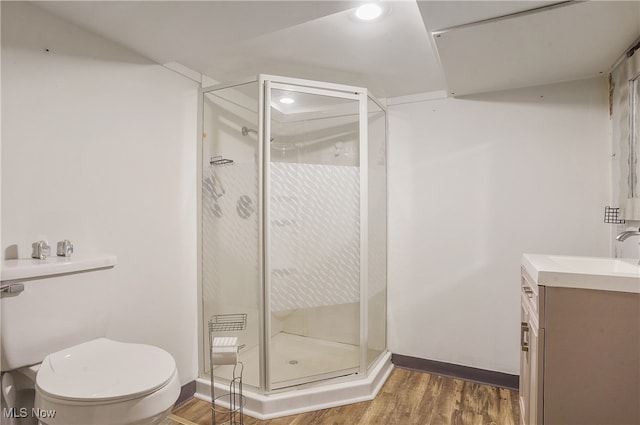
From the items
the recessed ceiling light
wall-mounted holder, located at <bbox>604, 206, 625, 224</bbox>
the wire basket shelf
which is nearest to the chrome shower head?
the recessed ceiling light

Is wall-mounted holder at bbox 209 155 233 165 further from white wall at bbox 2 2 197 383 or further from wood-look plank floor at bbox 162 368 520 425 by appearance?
wood-look plank floor at bbox 162 368 520 425

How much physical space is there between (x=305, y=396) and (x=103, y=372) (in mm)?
1148

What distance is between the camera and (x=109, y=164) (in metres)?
1.70

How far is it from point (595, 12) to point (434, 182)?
4.27 ft

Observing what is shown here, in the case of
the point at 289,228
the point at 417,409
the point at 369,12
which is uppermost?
the point at 369,12

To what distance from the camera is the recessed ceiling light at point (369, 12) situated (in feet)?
4.93

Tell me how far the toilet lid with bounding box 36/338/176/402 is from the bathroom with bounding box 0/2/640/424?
1.00ft

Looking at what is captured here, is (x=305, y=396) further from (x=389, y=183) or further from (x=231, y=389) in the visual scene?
(x=389, y=183)

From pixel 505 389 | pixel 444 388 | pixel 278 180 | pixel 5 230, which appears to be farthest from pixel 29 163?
pixel 505 389

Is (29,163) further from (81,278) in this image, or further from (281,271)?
(281,271)

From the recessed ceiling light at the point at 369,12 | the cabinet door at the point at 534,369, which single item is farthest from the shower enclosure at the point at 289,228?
the cabinet door at the point at 534,369

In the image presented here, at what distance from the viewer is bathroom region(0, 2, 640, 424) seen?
1.44m

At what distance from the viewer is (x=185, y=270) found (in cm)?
214

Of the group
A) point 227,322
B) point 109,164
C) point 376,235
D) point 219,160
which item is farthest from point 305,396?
point 109,164
